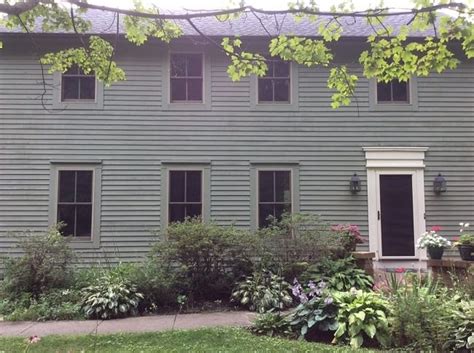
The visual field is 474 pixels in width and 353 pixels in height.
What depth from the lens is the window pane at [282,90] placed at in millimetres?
10422

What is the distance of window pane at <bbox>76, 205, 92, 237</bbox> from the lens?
389 inches

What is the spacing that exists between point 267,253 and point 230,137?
131 inches

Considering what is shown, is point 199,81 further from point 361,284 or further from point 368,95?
point 361,284

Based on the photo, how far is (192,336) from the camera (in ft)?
17.4

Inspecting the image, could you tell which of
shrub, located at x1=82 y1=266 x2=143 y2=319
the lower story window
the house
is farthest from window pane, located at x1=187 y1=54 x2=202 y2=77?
shrub, located at x1=82 y1=266 x2=143 y2=319

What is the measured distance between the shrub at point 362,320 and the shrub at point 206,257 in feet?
8.22

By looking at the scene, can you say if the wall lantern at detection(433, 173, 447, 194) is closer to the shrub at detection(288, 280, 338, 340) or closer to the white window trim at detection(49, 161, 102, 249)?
the shrub at detection(288, 280, 338, 340)

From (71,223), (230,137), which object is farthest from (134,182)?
(230,137)

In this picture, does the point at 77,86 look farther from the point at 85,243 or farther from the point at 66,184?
the point at 85,243

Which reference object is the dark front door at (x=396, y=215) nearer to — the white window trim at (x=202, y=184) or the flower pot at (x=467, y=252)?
the flower pot at (x=467, y=252)

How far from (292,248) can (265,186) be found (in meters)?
2.55

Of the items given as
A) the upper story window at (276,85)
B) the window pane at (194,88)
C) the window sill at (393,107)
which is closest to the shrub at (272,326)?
the upper story window at (276,85)

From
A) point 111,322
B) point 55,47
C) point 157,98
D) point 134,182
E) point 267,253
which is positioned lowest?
point 111,322

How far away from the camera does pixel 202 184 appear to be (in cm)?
1006
